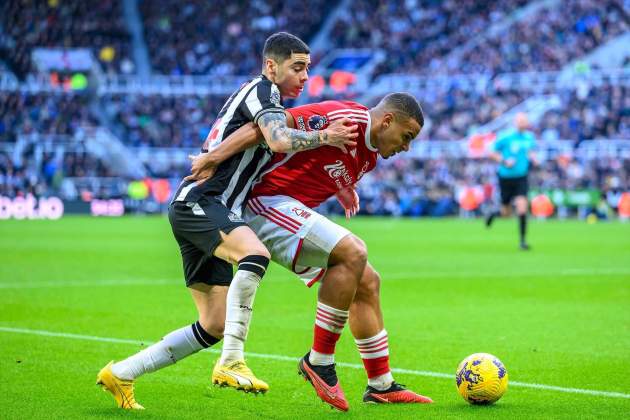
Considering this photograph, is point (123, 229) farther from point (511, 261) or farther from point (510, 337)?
point (510, 337)

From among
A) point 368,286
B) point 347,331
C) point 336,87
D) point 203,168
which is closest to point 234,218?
point 203,168

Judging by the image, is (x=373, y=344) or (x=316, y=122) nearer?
(x=316, y=122)

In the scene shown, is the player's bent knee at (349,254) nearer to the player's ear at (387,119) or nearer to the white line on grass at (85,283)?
the player's ear at (387,119)

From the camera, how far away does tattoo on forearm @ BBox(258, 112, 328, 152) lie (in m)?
5.48

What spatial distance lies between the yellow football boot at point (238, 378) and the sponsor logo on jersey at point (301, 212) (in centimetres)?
104

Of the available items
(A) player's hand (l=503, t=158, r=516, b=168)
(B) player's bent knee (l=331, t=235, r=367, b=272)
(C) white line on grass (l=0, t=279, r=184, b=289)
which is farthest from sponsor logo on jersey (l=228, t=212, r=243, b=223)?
(A) player's hand (l=503, t=158, r=516, b=168)

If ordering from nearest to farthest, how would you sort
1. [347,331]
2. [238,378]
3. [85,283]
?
[238,378] < [347,331] < [85,283]

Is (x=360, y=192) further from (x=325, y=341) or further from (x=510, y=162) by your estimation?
(x=325, y=341)

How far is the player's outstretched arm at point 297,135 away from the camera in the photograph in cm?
548

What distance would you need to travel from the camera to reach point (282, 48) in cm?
585

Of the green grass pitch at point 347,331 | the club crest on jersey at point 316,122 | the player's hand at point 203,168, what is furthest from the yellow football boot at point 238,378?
the club crest on jersey at point 316,122

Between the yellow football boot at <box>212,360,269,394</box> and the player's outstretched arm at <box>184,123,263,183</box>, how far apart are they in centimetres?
114

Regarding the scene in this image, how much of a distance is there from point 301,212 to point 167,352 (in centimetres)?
112

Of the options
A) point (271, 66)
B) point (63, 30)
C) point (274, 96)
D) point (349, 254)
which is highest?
point (63, 30)
